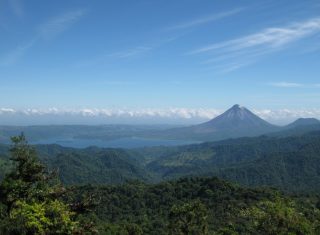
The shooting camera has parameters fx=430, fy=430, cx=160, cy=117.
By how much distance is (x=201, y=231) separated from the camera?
140ft

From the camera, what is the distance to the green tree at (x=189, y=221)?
42938 mm

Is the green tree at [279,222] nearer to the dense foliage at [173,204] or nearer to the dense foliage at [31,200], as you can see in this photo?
the dense foliage at [31,200]

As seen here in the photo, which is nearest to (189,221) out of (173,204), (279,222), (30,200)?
(279,222)

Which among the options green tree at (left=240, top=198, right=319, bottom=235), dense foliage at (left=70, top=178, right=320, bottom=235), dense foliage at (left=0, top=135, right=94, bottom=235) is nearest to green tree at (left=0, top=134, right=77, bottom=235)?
dense foliage at (left=0, top=135, right=94, bottom=235)

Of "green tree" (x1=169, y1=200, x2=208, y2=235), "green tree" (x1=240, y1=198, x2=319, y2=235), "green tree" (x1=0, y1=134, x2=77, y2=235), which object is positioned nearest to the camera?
"green tree" (x1=0, y1=134, x2=77, y2=235)

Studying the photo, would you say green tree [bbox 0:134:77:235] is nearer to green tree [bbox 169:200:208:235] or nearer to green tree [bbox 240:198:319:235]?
green tree [bbox 240:198:319:235]

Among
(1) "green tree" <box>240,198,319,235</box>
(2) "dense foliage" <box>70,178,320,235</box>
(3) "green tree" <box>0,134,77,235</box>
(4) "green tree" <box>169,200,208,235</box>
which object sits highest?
(3) "green tree" <box>0,134,77,235</box>

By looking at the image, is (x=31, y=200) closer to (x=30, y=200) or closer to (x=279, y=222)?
(x=30, y=200)

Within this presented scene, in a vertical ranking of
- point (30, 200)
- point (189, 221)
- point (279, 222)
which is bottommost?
point (189, 221)

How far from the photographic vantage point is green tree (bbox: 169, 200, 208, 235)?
141ft

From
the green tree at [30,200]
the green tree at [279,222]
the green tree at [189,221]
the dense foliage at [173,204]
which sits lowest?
the dense foliage at [173,204]

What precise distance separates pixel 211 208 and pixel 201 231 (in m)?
71.6

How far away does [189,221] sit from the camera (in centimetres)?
4369

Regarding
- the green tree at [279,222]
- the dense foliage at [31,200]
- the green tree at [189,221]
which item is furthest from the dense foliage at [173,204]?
the dense foliage at [31,200]
